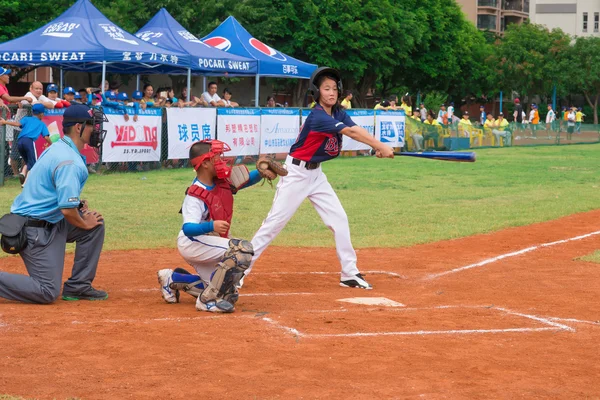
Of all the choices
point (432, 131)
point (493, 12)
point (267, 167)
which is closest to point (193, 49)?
point (432, 131)

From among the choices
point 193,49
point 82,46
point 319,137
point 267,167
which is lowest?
point 267,167

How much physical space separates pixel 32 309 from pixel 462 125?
29.7 metres

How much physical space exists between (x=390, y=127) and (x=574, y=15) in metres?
68.7

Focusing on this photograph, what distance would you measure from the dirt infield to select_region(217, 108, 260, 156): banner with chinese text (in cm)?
1386

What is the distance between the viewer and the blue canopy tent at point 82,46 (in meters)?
22.1

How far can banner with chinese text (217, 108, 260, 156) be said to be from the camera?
2366 centimetres

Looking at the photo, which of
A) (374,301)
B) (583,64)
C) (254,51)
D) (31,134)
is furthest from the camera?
(583,64)

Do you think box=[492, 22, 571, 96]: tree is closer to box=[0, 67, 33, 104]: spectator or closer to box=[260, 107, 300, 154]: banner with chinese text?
box=[260, 107, 300, 154]: banner with chinese text

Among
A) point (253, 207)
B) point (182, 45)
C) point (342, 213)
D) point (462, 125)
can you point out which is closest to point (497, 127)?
point (462, 125)

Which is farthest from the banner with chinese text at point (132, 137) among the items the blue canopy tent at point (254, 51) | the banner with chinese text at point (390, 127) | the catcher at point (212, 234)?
the catcher at point (212, 234)

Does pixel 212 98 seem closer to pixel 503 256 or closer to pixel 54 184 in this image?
pixel 503 256

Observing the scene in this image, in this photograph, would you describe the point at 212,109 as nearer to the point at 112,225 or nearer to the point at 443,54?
the point at 112,225

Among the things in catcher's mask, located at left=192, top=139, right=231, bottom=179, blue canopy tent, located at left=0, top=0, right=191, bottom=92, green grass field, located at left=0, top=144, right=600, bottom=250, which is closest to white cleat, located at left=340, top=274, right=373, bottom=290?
catcher's mask, located at left=192, top=139, right=231, bottom=179

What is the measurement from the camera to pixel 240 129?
24312 mm
